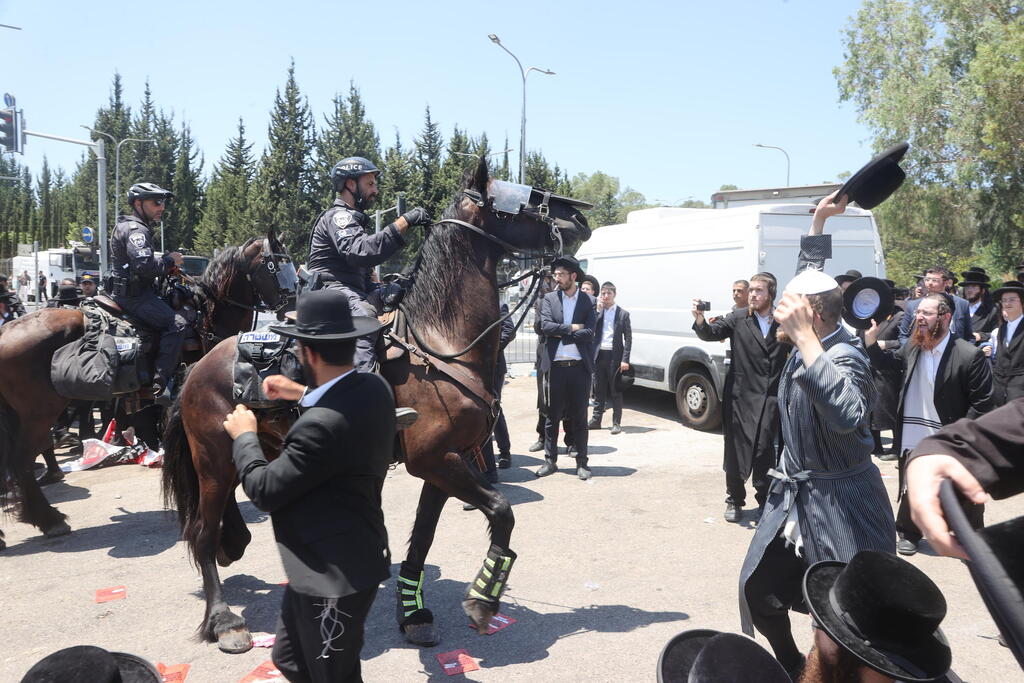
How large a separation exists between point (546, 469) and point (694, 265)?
3.95m

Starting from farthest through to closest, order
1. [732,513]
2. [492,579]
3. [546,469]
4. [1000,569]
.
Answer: [546,469]
[732,513]
[492,579]
[1000,569]

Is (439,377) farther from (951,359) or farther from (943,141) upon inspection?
(943,141)

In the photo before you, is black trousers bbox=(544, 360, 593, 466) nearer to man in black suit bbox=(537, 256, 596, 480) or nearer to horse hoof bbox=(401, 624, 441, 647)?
man in black suit bbox=(537, 256, 596, 480)

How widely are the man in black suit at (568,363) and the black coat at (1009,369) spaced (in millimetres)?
4050

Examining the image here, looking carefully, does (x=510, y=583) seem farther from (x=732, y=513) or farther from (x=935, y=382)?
(x=935, y=382)

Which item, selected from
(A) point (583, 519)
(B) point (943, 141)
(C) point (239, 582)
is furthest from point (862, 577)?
(B) point (943, 141)

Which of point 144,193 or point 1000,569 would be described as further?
point 144,193

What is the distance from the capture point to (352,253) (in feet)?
14.3

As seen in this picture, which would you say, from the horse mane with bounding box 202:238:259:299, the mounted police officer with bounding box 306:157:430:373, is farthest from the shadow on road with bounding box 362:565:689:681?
the horse mane with bounding box 202:238:259:299

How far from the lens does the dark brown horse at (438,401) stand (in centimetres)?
425

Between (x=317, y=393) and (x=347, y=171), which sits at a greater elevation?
(x=347, y=171)

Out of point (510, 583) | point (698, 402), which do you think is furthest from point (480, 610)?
point (698, 402)

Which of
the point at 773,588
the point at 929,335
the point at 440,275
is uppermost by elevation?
the point at 440,275

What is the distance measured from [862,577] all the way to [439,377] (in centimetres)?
288
